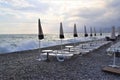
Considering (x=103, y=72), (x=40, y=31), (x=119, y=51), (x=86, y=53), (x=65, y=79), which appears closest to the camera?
(x=65, y=79)

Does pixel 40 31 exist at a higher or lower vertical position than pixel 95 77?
higher

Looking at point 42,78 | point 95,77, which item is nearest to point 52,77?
point 42,78

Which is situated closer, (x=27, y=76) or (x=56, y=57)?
(x=27, y=76)

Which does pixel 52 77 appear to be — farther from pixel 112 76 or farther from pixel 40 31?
pixel 40 31

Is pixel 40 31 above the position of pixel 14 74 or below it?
above

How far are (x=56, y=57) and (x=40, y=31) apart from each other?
5.92 ft

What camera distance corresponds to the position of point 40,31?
34.7 feet

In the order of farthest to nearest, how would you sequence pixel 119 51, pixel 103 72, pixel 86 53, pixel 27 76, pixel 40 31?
1. pixel 86 53
2. pixel 119 51
3. pixel 40 31
4. pixel 103 72
5. pixel 27 76

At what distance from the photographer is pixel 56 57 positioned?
1116 centimetres

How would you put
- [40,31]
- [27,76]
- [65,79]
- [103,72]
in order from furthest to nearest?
[40,31]
[103,72]
[27,76]
[65,79]

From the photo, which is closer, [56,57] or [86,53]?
[56,57]

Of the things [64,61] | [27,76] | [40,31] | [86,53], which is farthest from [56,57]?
[27,76]

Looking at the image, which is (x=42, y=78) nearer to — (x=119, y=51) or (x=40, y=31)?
(x=40, y=31)

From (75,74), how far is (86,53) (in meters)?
6.35
